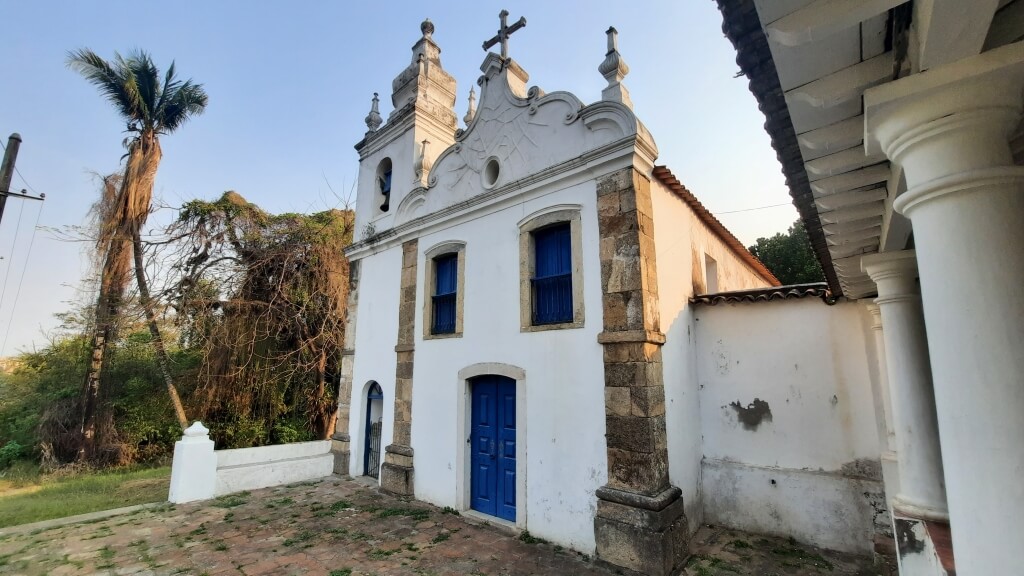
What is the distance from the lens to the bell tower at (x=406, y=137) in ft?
30.3

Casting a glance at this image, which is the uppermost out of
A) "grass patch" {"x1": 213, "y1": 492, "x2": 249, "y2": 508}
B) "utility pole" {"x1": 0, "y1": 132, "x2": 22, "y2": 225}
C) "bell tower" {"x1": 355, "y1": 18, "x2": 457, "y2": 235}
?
"bell tower" {"x1": 355, "y1": 18, "x2": 457, "y2": 235}

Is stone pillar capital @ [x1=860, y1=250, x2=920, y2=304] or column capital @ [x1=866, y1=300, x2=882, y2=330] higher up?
stone pillar capital @ [x1=860, y1=250, x2=920, y2=304]

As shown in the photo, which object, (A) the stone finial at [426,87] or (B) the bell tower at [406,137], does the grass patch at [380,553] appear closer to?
(B) the bell tower at [406,137]

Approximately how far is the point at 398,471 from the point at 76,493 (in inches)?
253

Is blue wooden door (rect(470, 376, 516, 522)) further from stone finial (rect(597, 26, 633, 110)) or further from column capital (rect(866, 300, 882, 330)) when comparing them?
column capital (rect(866, 300, 882, 330))

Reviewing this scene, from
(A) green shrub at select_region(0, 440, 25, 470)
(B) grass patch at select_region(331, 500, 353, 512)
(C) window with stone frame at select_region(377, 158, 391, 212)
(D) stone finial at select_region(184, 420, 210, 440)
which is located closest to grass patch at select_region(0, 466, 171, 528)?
(D) stone finial at select_region(184, 420, 210, 440)

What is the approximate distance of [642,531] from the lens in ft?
15.5

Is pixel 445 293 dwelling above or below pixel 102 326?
above

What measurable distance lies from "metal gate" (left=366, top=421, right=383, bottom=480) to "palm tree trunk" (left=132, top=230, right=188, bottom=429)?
18.3 ft

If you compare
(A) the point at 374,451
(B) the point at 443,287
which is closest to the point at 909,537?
(B) the point at 443,287

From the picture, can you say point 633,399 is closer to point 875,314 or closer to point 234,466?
point 875,314

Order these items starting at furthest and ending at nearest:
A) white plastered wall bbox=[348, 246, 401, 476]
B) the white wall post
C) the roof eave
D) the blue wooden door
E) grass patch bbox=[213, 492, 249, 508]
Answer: white plastered wall bbox=[348, 246, 401, 476], the white wall post, grass patch bbox=[213, 492, 249, 508], the blue wooden door, the roof eave

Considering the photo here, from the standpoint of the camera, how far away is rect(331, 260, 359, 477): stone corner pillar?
29.3ft

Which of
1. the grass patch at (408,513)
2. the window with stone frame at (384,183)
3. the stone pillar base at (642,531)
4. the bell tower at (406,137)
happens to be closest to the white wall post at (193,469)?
the grass patch at (408,513)
